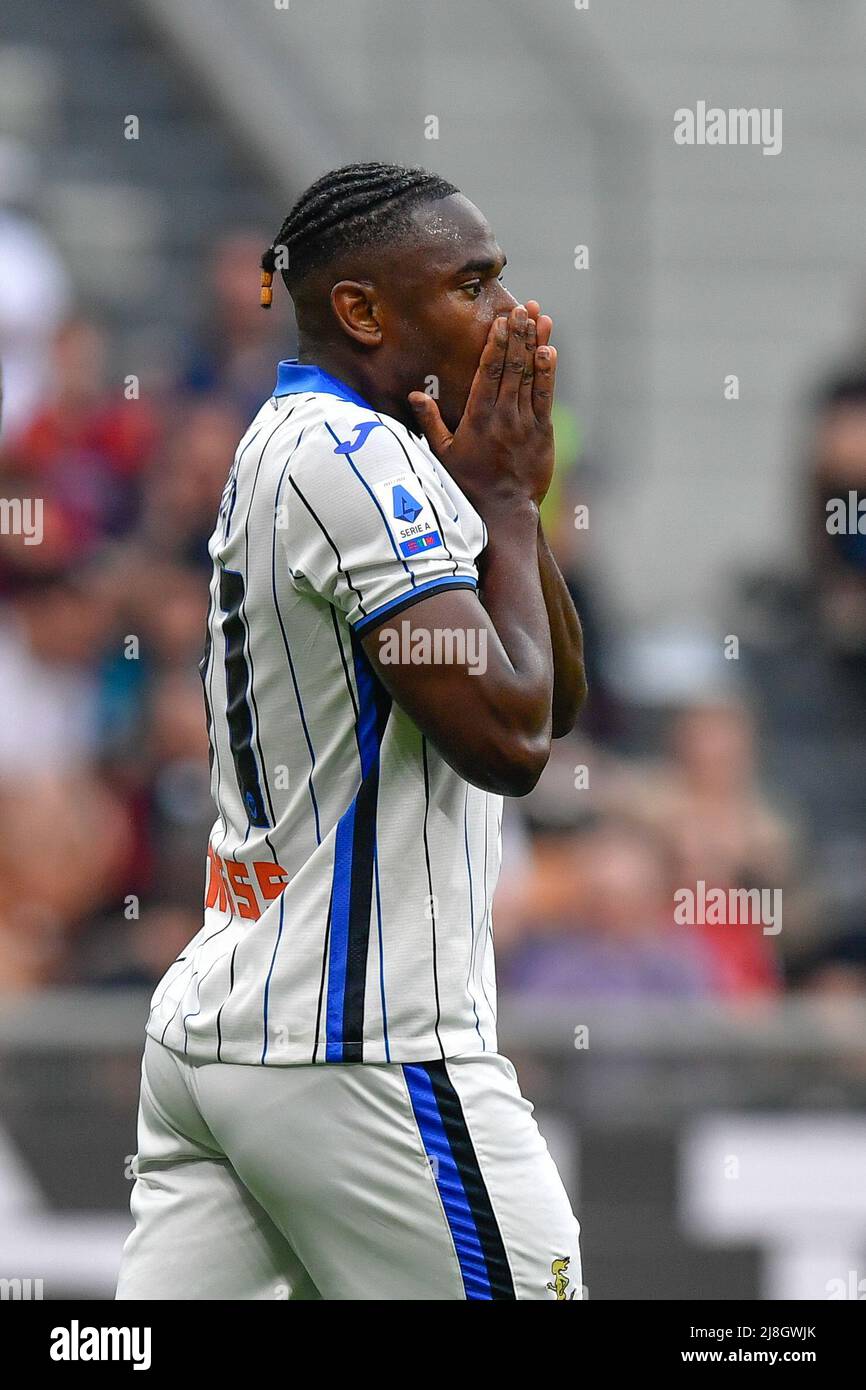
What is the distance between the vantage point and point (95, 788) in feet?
19.7

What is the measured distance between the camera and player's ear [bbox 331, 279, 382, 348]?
2.60 meters

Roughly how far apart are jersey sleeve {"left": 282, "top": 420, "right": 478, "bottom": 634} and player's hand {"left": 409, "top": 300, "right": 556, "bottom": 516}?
101mm

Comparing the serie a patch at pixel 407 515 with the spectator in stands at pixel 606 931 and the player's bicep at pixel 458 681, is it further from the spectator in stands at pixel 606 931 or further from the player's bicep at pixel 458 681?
the spectator in stands at pixel 606 931

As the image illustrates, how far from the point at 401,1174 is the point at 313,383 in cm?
102

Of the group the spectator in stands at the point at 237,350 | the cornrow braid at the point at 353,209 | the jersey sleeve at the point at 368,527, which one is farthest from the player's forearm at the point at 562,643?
the spectator in stands at the point at 237,350

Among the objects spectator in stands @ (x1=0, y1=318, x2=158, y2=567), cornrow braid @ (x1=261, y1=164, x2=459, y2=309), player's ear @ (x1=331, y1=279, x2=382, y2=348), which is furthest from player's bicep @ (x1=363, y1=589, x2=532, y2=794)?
spectator in stands @ (x1=0, y1=318, x2=158, y2=567)

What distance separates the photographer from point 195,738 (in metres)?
5.92

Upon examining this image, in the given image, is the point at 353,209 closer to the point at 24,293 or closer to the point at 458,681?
the point at 458,681

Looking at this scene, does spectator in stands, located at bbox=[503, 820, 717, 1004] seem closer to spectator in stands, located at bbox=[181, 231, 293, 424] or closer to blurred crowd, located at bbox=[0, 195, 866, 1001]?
blurred crowd, located at bbox=[0, 195, 866, 1001]

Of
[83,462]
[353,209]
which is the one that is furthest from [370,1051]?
[83,462]

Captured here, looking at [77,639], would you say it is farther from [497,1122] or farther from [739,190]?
[739,190]

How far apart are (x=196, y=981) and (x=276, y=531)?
0.60 meters
